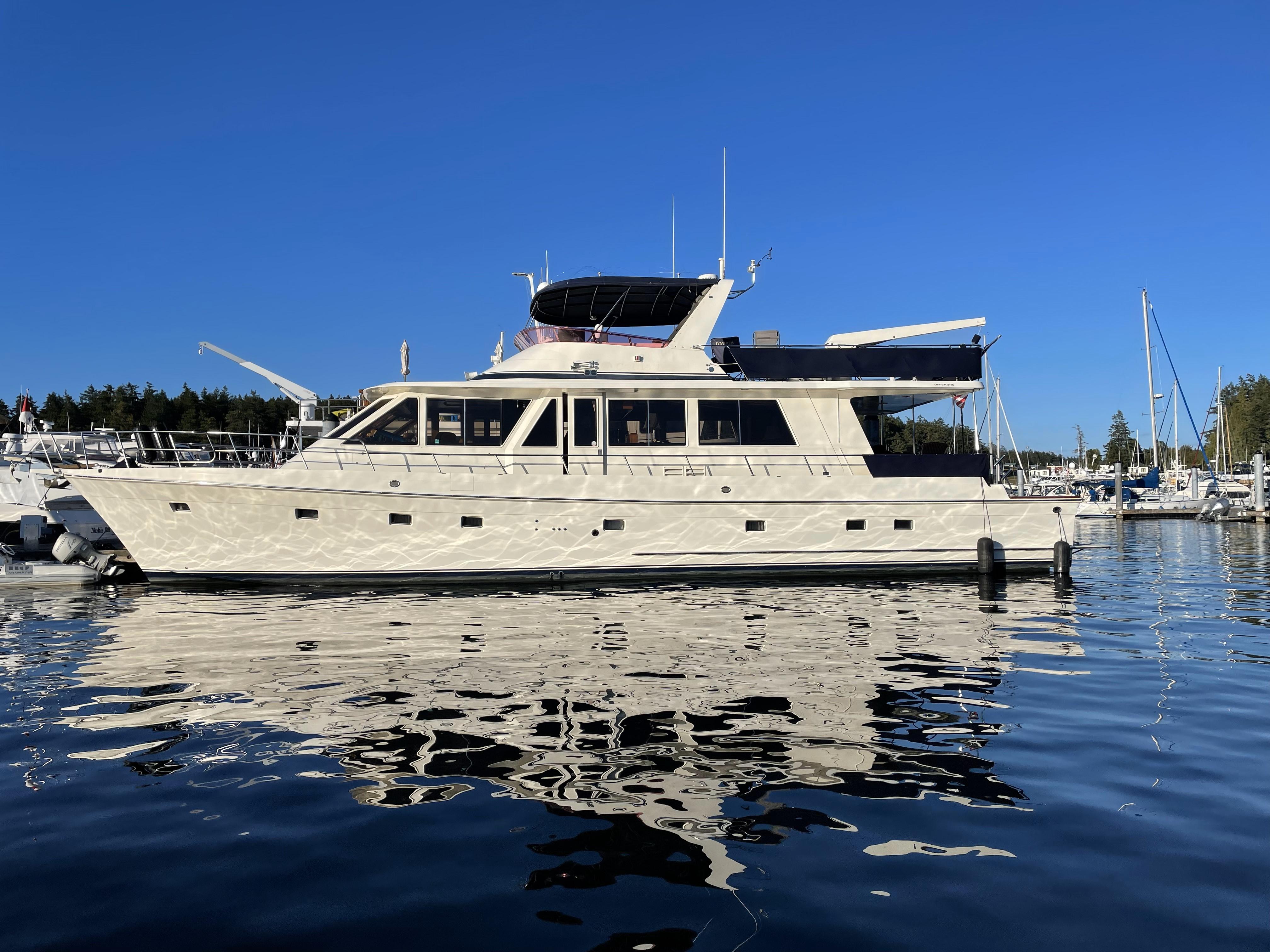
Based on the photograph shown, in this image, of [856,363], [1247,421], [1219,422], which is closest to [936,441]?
[856,363]

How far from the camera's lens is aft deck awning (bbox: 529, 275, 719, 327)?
46.6 ft

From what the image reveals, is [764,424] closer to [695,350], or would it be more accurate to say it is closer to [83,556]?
[695,350]

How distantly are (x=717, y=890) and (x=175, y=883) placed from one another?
7.05 ft

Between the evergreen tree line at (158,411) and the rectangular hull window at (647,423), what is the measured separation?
2261 inches

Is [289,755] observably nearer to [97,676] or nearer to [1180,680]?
[97,676]

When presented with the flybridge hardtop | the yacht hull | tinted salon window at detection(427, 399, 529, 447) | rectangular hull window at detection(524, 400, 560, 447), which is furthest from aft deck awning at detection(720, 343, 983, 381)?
tinted salon window at detection(427, 399, 529, 447)

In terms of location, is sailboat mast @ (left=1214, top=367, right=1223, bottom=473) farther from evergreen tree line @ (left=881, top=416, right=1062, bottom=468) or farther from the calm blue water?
the calm blue water

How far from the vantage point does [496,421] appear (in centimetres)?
1371

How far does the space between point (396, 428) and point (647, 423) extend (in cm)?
429

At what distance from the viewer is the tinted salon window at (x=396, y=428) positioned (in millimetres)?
13289

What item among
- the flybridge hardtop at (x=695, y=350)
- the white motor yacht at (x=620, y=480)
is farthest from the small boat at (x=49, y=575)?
the flybridge hardtop at (x=695, y=350)

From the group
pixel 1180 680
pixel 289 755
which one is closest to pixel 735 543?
pixel 1180 680

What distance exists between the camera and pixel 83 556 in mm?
14141

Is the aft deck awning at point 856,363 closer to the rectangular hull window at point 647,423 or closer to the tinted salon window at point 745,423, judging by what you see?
the tinted salon window at point 745,423
